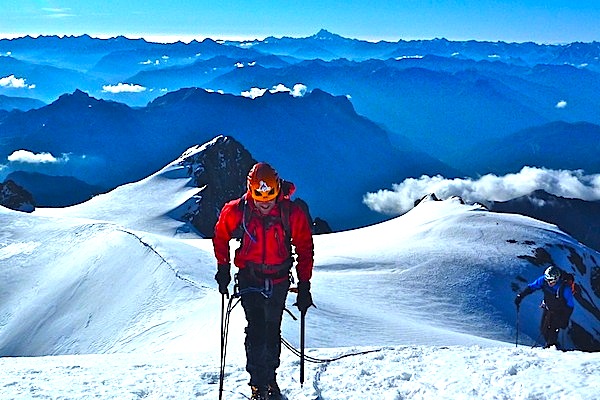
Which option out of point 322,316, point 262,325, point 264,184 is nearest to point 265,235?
point 264,184

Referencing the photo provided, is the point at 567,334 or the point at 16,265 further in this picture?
the point at 567,334

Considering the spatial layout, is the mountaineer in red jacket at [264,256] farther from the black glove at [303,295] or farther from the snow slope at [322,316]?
the snow slope at [322,316]

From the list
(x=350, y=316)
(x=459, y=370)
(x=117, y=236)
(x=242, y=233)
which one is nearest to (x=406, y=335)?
(x=350, y=316)

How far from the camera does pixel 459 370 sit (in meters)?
8.98

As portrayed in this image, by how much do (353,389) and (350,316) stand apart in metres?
13.7

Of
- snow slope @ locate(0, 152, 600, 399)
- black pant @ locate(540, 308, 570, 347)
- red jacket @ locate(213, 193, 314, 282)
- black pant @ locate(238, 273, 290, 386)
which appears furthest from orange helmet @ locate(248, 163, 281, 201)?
black pant @ locate(540, 308, 570, 347)

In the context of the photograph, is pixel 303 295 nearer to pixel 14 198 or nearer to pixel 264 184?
pixel 264 184

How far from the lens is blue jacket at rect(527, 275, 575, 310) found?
45.0 ft

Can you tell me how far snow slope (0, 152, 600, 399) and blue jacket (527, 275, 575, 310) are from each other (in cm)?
172

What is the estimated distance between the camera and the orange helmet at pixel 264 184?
774cm

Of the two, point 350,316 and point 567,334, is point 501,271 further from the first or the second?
point 350,316

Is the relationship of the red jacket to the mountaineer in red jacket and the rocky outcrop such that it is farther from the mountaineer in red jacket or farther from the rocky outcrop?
the rocky outcrop

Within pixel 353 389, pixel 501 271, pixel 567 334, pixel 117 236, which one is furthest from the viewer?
pixel 501 271

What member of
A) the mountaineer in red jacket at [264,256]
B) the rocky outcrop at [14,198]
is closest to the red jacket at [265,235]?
the mountaineer in red jacket at [264,256]
